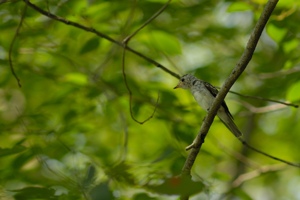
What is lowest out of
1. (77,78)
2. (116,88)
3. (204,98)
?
(204,98)

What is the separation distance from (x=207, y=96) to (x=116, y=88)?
1.24m

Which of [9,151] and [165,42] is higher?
[165,42]

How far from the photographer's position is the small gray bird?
517cm

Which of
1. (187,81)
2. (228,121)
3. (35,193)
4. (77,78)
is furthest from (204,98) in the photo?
(35,193)

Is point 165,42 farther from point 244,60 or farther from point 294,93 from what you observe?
point 244,60

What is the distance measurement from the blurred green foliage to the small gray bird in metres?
0.28

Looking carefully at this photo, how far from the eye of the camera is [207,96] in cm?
523

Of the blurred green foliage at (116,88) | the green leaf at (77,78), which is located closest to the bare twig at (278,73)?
the blurred green foliage at (116,88)

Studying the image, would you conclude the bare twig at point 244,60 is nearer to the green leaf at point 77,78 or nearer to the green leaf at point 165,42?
the green leaf at point 165,42

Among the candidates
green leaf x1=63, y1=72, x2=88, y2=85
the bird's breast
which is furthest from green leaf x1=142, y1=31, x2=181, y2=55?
green leaf x1=63, y1=72, x2=88, y2=85

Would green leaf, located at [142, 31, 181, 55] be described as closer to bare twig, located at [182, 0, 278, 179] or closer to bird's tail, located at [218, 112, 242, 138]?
bird's tail, located at [218, 112, 242, 138]

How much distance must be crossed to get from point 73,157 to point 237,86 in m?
4.65

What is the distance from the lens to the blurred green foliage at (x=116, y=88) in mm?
3895

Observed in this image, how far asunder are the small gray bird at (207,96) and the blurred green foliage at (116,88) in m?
0.28
